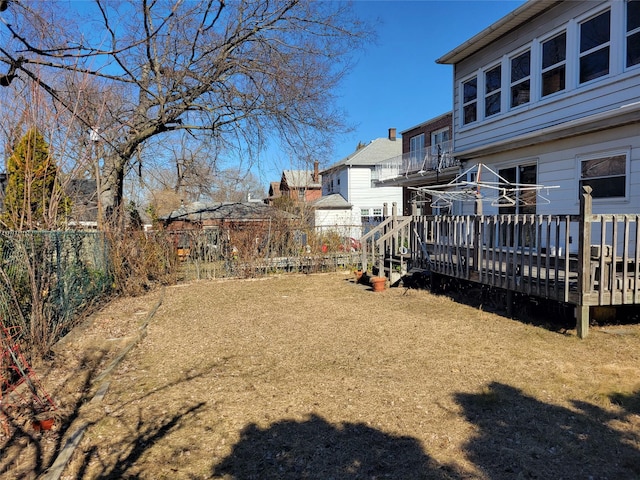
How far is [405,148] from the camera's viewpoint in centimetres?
2495

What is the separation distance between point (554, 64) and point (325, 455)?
9.64 m

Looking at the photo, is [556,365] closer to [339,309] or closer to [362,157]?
[339,309]

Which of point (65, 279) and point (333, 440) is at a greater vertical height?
point (65, 279)

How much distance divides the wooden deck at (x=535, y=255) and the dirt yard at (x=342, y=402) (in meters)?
0.65

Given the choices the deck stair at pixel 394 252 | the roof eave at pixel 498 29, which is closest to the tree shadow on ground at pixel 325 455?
the deck stair at pixel 394 252

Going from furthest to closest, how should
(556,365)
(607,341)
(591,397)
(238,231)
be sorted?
(238,231)
(607,341)
(556,365)
(591,397)

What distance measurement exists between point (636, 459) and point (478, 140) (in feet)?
32.6

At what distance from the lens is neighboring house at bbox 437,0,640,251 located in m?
7.73

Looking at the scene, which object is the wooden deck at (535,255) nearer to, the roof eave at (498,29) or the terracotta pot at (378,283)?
the terracotta pot at (378,283)

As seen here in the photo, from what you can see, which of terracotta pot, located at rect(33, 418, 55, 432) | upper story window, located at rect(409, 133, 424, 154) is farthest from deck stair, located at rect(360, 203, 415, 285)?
upper story window, located at rect(409, 133, 424, 154)

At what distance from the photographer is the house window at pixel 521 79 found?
10.1 meters

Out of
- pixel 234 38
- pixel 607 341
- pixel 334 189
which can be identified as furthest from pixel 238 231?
pixel 334 189

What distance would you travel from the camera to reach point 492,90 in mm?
11258

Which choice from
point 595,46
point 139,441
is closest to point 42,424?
point 139,441
